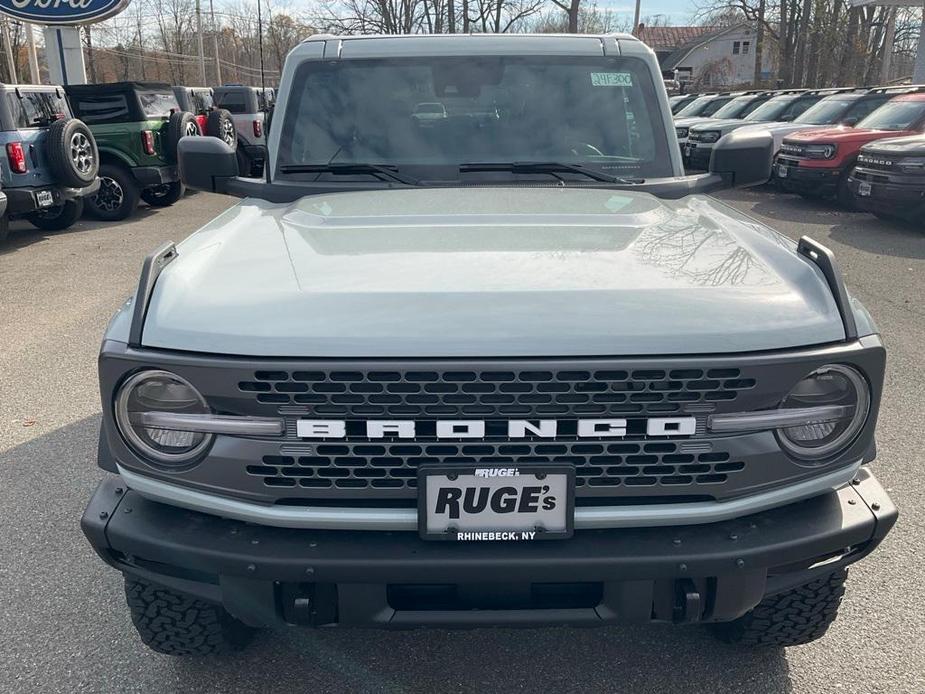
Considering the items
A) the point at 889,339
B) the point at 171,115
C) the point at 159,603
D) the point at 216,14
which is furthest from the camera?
the point at 216,14

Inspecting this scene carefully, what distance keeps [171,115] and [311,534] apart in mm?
12181

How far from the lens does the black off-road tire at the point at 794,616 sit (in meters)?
2.41

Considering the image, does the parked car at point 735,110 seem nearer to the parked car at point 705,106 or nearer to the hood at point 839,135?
the parked car at point 705,106

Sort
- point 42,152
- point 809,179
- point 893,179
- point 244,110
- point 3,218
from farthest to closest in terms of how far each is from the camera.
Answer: point 244,110, point 809,179, point 893,179, point 42,152, point 3,218

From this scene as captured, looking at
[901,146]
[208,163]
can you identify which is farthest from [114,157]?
[901,146]

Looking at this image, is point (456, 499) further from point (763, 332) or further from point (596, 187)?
point (596, 187)

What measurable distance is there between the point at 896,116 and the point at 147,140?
1113cm

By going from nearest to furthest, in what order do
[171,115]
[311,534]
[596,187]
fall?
[311,534], [596,187], [171,115]

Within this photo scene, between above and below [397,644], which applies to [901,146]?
above

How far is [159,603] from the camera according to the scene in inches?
94.8

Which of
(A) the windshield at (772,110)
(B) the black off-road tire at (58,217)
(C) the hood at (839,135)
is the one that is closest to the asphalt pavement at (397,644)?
(B) the black off-road tire at (58,217)

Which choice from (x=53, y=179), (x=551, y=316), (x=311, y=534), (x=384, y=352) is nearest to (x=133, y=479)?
(x=311, y=534)

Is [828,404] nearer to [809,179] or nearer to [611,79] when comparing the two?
[611,79]

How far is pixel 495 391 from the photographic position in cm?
192
